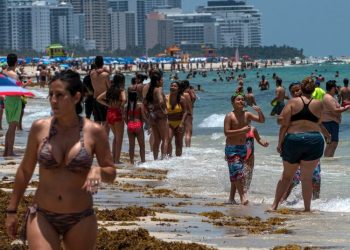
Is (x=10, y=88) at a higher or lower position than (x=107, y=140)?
lower

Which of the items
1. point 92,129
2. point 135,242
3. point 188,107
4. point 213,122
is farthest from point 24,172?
point 213,122

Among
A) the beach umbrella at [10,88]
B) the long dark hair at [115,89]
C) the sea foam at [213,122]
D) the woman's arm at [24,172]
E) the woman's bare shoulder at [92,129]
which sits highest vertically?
the woman's bare shoulder at [92,129]

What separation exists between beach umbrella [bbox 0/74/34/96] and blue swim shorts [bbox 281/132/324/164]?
4195 millimetres

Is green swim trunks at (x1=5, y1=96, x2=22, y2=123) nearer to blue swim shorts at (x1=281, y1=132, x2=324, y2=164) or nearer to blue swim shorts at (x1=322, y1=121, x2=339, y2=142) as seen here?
blue swim shorts at (x1=322, y1=121, x2=339, y2=142)

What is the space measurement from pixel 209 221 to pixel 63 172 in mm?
4067

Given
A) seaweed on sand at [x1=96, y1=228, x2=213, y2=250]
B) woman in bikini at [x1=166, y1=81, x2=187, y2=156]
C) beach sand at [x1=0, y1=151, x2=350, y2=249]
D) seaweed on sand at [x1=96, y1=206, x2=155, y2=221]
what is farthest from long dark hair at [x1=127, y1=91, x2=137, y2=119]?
seaweed on sand at [x1=96, y1=228, x2=213, y2=250]

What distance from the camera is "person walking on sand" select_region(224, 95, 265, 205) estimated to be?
1119cm

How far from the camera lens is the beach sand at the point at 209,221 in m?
8.22

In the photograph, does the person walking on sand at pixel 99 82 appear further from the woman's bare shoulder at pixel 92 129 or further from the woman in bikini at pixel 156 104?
the woman's bare shoulder at pixel 92 129

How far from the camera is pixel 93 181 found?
5.40 metres

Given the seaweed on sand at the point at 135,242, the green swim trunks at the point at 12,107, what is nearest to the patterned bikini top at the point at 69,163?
the seaweed on sand at the point at 135,242

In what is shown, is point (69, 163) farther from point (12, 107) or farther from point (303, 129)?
point (12, 107)

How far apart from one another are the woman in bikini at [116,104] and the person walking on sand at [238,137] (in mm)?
4224

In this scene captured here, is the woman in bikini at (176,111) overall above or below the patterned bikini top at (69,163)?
below
